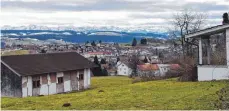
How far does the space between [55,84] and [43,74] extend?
193 cm

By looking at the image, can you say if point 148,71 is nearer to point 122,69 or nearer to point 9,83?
point 9,83

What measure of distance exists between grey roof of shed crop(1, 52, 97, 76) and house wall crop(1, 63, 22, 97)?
1.66 feet

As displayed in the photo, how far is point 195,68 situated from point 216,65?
1758mm

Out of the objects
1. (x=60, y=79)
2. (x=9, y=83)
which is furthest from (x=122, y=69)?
(x=9, y=83)

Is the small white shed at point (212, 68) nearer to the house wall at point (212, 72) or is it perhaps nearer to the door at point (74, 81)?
the house wall at point (212, 72)

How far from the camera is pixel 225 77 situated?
71.9 ft

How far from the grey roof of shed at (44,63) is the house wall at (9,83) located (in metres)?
0.51

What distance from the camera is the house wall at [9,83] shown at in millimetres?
32219

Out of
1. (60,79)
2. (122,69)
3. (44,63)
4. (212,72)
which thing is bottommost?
A: (122,69)

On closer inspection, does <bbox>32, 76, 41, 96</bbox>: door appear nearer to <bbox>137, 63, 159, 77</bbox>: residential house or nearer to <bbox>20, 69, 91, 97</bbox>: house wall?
<bbox>20, 69, 91, 97</bbox>: house wall

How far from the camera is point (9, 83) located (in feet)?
107

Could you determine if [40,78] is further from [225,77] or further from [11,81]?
[225,77]

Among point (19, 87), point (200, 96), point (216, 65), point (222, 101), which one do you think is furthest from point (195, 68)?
point (19, 87)

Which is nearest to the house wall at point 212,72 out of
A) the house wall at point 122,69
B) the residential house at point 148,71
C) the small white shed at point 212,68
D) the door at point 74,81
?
the small white shed at point 212,68
